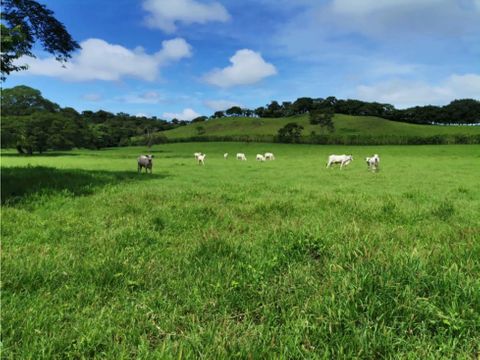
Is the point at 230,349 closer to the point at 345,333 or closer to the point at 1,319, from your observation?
the point at 345,333

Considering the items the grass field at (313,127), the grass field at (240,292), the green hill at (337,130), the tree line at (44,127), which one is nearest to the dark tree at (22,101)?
the tree line at (44,127)

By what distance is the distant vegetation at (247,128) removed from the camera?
8894 centimetres

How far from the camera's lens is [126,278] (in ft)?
16.1

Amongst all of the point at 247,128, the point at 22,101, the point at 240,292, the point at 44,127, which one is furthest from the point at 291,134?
the point at 240,292

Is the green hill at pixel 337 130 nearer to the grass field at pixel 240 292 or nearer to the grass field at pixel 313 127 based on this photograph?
the grass field at pixel 313 127

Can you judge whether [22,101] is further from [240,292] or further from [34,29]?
[240,292]

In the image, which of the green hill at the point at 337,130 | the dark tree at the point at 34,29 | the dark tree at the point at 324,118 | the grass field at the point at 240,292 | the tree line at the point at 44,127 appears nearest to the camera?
the grass field at the point at 240,292

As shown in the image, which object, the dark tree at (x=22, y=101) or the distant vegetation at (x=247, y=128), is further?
the dark tree at (x=22, y=101)

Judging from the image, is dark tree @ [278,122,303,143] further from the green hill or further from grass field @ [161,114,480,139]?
grass field @ [161,114,480,139]

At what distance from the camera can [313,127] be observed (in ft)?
477

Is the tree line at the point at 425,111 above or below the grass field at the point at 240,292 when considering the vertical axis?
above

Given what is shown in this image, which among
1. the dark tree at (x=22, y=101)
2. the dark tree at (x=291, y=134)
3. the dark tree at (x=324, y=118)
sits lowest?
the dark tree at (x=291, y=134)

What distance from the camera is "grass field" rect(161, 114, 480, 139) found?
12288cm

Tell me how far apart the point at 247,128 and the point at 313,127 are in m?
29.5
